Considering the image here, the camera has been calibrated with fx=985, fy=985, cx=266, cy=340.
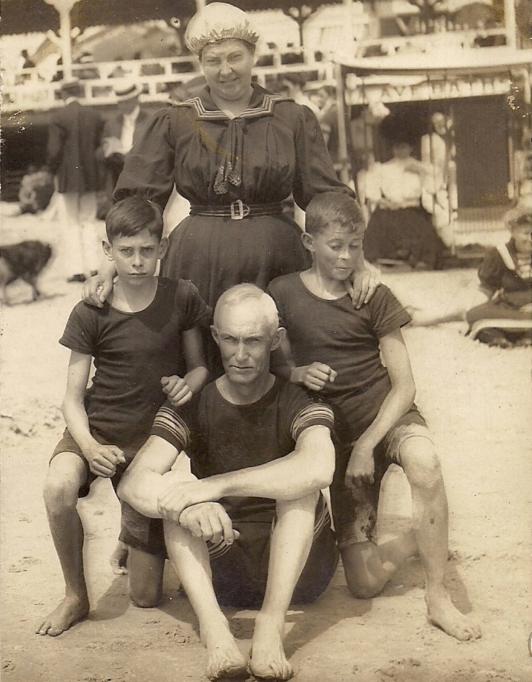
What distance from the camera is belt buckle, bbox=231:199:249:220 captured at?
2.69 meters

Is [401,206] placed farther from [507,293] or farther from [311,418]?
[311,418]

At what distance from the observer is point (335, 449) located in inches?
109

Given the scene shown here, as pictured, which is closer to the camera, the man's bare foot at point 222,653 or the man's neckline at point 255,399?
the man's bare foot at point 222,653

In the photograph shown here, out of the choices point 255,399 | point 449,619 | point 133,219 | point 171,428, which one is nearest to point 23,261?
point 133,219

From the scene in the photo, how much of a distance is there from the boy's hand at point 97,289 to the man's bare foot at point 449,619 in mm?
1197

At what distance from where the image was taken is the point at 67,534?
2684 mm

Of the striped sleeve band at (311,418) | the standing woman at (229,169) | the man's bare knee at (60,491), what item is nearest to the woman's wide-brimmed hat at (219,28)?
the standing woman at (229,169)

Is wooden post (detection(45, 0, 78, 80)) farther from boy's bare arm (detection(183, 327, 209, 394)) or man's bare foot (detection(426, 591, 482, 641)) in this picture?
man's bare foot (detection(426, 591, 482, 641))

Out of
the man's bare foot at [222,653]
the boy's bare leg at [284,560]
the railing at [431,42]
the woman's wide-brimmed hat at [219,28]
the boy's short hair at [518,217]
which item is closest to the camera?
the man's bare foot at [222,653]

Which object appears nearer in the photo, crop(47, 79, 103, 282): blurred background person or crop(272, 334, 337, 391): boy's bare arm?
crop(272, 334, 337, 391): boy's bare arm

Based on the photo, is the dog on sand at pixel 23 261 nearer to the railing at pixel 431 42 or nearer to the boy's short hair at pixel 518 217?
the railing at pixel 431 42

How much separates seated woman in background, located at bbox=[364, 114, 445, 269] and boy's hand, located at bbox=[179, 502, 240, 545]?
923mm

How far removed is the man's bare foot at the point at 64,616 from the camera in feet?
8.83

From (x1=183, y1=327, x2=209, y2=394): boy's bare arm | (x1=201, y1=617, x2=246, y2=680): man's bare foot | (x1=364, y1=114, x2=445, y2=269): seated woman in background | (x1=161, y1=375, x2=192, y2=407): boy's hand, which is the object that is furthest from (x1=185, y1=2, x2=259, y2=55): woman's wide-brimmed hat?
(x1=201, y1=617, x2=246, y2=680): man's bare foot
